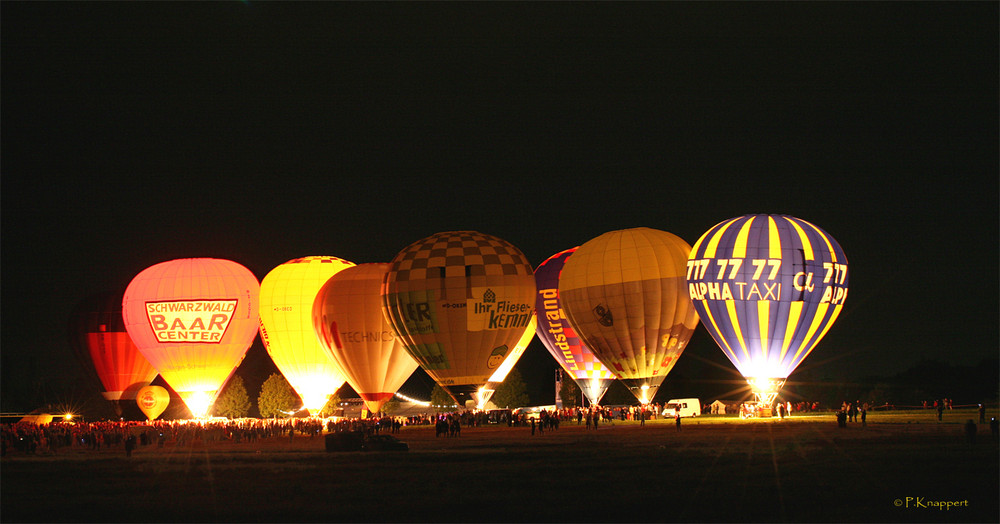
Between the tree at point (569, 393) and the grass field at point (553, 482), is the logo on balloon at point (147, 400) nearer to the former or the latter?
the grass field at point (553, 482)

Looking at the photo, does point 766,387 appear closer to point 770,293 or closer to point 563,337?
point 770,293

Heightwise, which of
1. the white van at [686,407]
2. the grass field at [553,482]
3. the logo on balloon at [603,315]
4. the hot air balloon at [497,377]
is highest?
the logo on balloon at [603,315]

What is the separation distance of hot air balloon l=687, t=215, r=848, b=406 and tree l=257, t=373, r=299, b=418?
44944mm

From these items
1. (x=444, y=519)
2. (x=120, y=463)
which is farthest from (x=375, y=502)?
(x=120, y=463)

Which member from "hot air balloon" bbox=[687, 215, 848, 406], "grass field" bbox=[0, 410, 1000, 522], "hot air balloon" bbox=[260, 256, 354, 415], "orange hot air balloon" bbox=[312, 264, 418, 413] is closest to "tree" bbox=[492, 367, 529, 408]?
"hot air balloon" bbox=[260, 256, 354, 415]

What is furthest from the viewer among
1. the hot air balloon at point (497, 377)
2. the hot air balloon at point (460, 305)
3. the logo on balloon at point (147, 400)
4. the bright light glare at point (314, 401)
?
the logo on balloon at point (147, 400)

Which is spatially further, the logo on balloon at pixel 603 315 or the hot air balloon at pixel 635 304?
the logo on balloon at pixel 603 315

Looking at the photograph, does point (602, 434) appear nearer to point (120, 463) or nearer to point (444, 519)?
point (120, 463)

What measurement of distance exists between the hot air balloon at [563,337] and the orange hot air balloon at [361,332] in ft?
21.3

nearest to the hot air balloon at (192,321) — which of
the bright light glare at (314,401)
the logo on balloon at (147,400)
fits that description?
the bright light glare at (314,401)

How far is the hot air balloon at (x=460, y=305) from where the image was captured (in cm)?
3766

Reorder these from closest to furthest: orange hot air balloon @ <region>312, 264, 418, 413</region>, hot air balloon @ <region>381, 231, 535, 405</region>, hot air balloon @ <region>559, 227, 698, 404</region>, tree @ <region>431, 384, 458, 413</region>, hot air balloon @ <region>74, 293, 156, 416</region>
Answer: hot air balloon @ <region>381, 231, 535, 405</region>, hot air balloon @ <region>559, 227, 698, 404</region>, orange hot air balloon @ <region>312, 264, 418, 413</region>, hot air balloon @ <region>74, 293, 156, 416</region>, tree @ <region>431, 384, 458, 413</region>

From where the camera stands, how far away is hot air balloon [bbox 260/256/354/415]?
4656 cm

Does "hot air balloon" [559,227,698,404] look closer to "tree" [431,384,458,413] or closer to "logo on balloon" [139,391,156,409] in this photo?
"logo on balloon" [139,391,156,409]
